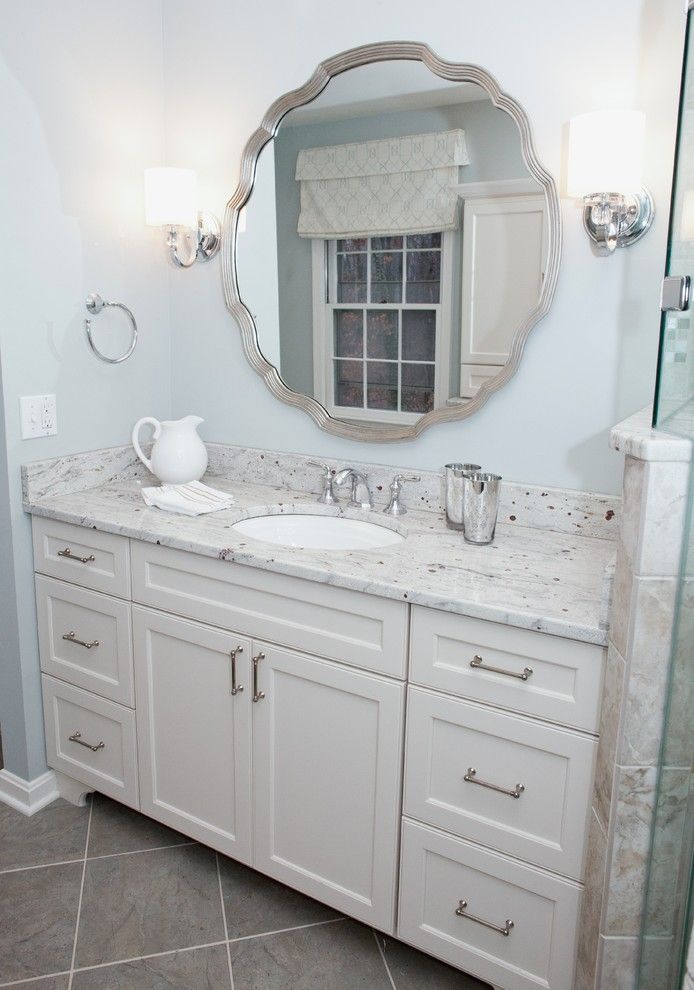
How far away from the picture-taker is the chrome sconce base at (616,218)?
1.70m

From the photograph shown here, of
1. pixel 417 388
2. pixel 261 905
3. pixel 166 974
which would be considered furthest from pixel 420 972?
pixel 417 388

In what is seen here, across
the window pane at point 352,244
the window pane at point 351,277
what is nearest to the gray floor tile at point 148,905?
the window pane at point 351,277

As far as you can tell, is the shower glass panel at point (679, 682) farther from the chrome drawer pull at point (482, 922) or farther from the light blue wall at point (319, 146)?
the light blue wall at point (319, 146)

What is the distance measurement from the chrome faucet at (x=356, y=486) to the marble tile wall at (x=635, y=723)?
2.79 feet

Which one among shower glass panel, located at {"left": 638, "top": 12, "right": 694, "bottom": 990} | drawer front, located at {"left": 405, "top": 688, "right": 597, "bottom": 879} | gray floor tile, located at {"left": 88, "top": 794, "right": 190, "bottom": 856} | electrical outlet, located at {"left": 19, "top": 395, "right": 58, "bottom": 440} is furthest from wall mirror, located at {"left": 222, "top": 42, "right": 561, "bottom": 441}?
gray floor tile, located at {"left": 88, "top": 794, "right": 190, "bottom": 856}

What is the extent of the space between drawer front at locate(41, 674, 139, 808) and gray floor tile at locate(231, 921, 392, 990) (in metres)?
0.55

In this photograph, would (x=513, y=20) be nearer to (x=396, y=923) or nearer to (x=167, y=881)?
(x=396, y=923)

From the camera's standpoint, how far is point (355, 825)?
175 cm

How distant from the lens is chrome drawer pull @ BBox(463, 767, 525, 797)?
1.52 meters

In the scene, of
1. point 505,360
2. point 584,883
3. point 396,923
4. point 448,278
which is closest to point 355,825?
point 396,923

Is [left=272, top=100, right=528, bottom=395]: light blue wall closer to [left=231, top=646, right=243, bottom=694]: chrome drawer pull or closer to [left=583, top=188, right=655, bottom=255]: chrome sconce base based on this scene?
[left=583, top=188, right=655, bottom=255]: chrome sconce base

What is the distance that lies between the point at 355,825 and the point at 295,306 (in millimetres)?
1335

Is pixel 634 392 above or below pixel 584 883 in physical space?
above

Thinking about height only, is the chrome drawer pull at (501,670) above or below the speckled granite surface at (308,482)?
below
